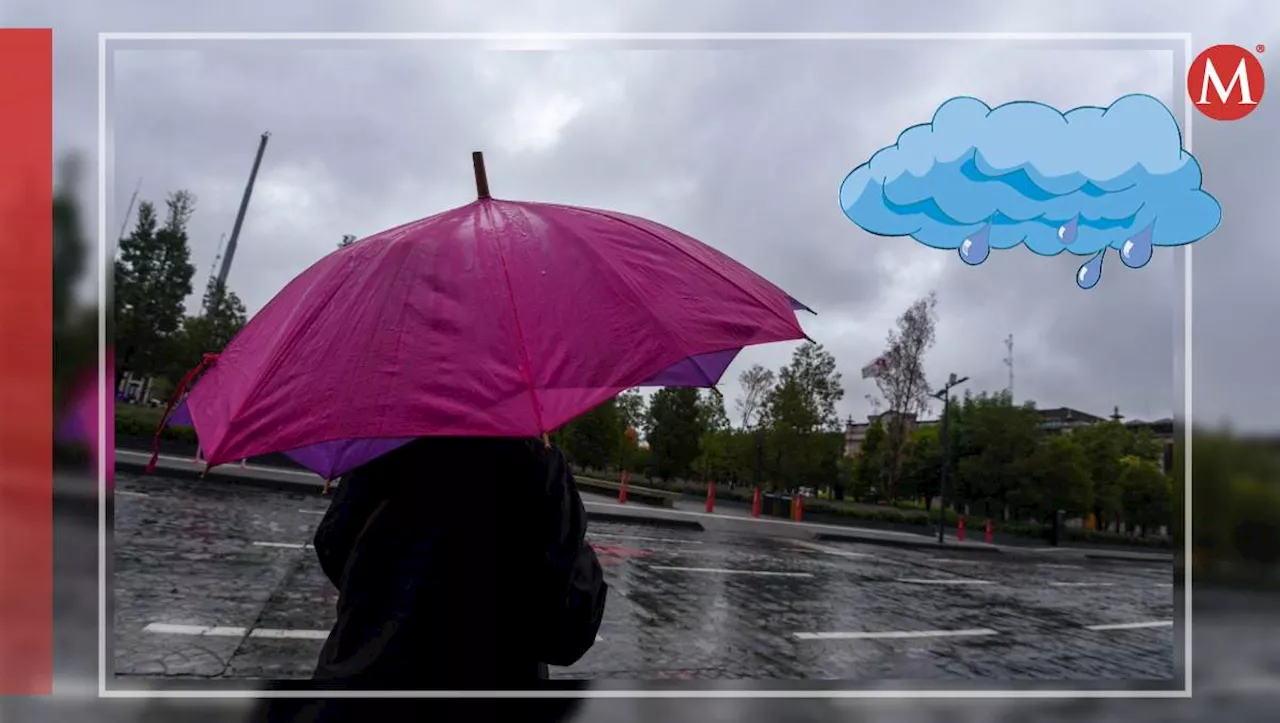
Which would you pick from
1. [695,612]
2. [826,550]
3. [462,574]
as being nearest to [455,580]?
[462,574]

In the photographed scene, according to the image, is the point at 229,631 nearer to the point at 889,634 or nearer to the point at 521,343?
the point at 521,343

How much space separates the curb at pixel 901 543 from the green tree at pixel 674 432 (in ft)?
11.4

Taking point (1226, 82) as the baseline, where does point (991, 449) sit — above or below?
below

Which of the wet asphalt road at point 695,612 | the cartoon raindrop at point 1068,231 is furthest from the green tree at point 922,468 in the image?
the cartoon raindrop at point 1068,231

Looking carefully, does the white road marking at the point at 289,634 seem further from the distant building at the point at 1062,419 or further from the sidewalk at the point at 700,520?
the distant building at the point at 1062,419

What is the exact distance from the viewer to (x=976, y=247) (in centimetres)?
312

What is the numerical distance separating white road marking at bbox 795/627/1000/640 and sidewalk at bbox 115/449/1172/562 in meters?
5.71

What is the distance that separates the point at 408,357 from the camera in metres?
1.07

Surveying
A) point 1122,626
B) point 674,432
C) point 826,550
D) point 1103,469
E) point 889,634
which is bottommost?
point 826,550

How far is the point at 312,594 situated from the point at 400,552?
5.72 meters

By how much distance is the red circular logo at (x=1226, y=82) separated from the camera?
2.53 meters

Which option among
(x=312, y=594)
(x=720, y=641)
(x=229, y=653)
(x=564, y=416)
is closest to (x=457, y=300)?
(x=564, y=416)

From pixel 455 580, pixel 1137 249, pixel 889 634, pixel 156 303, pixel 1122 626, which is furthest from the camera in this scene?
pixel 156 303

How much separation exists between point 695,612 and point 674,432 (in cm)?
1013
